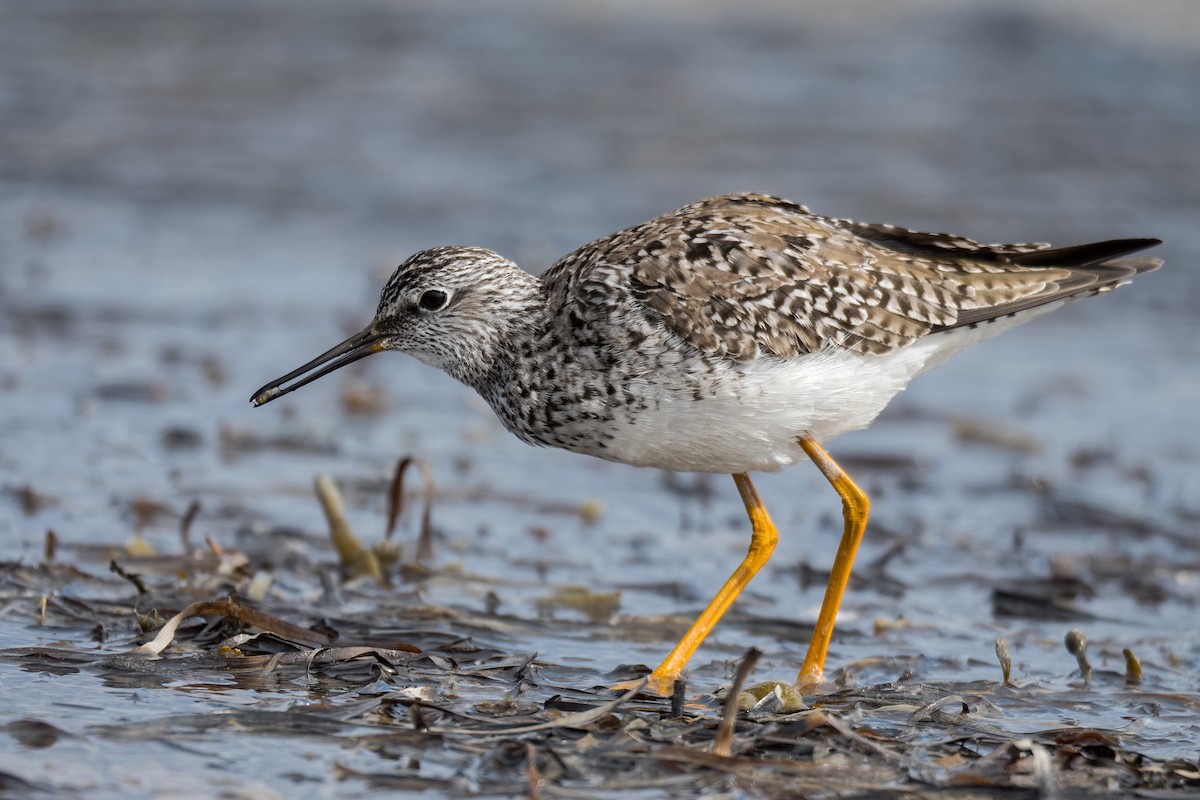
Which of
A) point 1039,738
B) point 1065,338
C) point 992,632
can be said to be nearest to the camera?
point 1039,738

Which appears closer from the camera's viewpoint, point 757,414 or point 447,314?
point 757,414

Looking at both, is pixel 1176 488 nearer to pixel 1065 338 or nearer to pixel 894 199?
pixel 1065 338

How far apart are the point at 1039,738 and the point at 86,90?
1578 cm

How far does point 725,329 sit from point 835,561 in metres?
1.26

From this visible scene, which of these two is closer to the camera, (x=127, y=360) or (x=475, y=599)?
(x=475, y=599)

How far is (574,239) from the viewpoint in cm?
1438

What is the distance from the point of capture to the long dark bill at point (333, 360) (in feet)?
23.0

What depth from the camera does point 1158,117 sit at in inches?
677

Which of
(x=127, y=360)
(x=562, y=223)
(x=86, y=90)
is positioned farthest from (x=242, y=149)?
Answer: (x=127, y=360)

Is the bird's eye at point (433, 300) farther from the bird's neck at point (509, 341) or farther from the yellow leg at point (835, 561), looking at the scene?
the yellow leg at point (835, 561)

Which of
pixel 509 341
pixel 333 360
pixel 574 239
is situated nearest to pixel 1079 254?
pixel 509 341

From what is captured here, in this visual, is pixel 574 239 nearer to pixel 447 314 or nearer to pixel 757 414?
pixel 447 314

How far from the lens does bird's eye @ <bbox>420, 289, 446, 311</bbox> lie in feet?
22.9

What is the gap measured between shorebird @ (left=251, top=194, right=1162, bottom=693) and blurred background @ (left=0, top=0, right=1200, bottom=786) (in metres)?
0.94
